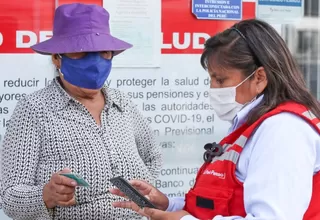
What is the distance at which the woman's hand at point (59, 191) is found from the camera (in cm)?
258

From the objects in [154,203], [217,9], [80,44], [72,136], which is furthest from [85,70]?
[217,9]

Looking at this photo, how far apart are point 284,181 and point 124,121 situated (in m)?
1.23

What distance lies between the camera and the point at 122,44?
3016 mm

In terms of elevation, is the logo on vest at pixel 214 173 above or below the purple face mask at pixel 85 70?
below

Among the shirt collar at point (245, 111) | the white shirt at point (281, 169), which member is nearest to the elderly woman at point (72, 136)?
the shirt collar at point (245, 111)

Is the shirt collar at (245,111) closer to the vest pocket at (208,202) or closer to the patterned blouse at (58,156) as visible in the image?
the vest pocket at (208,202)

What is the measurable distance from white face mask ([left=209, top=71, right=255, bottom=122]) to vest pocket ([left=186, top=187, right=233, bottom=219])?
0.29 m

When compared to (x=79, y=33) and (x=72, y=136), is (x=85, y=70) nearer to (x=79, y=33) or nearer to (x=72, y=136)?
(x=79, y=33)

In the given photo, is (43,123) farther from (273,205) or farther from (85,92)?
(273,205)

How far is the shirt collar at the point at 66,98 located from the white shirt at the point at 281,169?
1.09 meters

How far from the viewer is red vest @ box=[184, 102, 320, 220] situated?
2.10 meters

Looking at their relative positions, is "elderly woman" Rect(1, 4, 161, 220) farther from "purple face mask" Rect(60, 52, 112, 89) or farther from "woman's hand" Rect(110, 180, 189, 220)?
"woman's hand" Rect(110, 180, 189, 220)

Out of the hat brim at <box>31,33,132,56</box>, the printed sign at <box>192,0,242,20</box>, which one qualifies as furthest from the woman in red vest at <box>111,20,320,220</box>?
the printed sign at <box>192,0,242,20</box>

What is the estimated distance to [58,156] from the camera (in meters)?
2.83
